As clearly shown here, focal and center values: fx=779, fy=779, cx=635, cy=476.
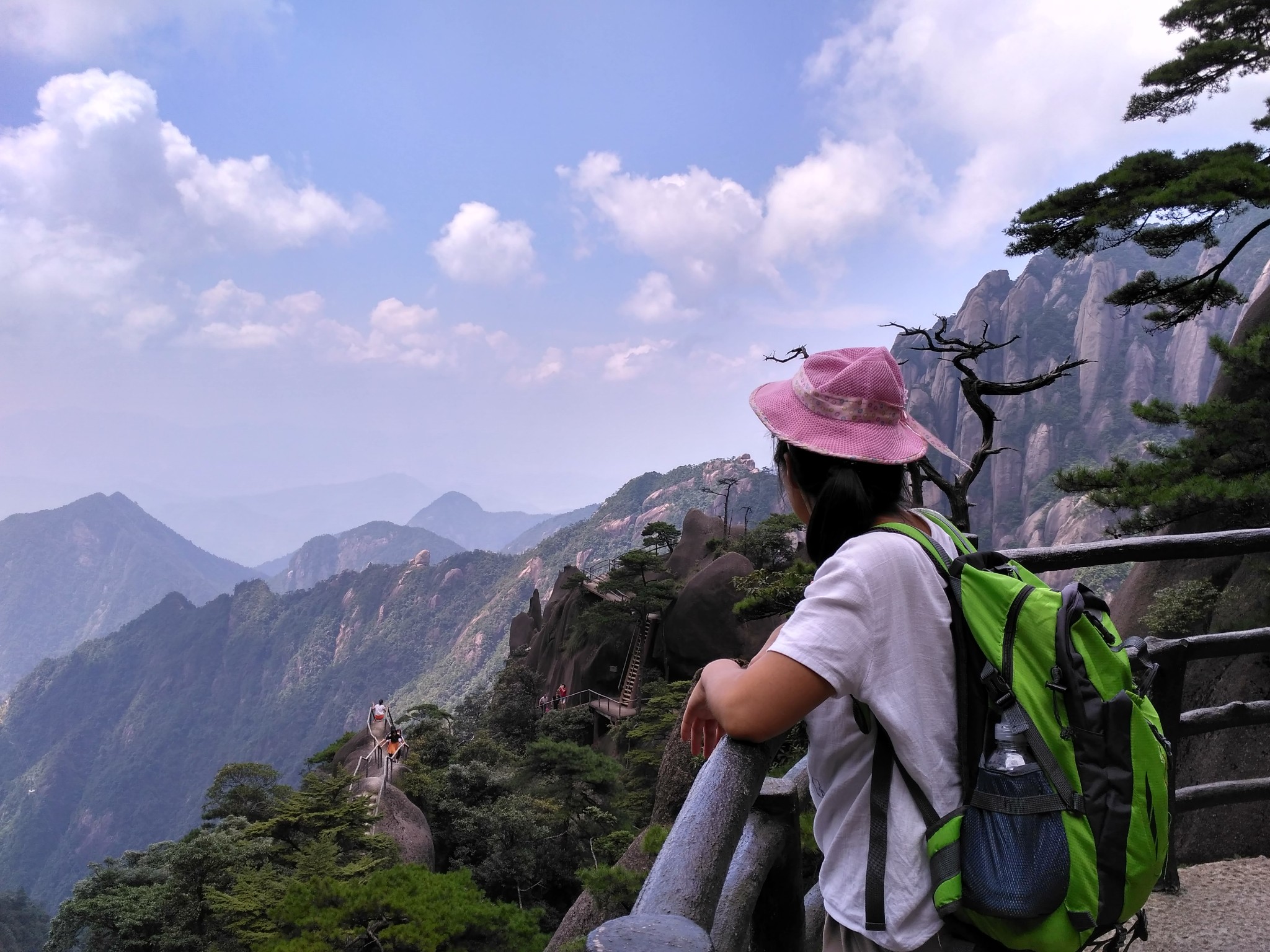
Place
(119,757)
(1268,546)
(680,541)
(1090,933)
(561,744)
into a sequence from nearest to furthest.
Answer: (1090,933) → (1268,546) → (561,744) → (680,541) → (119,757)

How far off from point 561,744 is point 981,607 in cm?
1241

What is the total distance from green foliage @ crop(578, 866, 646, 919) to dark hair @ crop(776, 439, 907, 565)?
13.2ft

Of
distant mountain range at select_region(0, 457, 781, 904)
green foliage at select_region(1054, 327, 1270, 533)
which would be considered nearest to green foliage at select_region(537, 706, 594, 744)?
green foliage at select_region(1054, 327, 1270, 533)

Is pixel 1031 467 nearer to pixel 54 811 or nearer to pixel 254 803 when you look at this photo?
pixel 254 803

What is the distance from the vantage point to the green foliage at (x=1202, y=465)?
6184mm

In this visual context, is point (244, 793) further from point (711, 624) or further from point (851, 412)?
point (851, 412)

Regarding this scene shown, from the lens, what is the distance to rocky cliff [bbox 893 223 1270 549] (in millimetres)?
40562

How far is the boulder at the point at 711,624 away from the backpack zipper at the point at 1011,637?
15708 millimetres

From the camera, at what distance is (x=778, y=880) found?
3.54ft

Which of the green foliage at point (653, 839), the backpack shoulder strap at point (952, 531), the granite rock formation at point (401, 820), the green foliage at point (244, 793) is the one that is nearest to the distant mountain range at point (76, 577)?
the green foliage at point (244, 793)

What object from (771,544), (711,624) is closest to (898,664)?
(711,624)

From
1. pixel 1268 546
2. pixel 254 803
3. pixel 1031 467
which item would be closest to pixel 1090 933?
pixel 1268 546

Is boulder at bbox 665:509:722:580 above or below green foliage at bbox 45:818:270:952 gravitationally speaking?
above

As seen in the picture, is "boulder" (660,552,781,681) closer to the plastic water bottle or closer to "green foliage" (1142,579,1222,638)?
"green foliage" (1142,579,1222,638)
